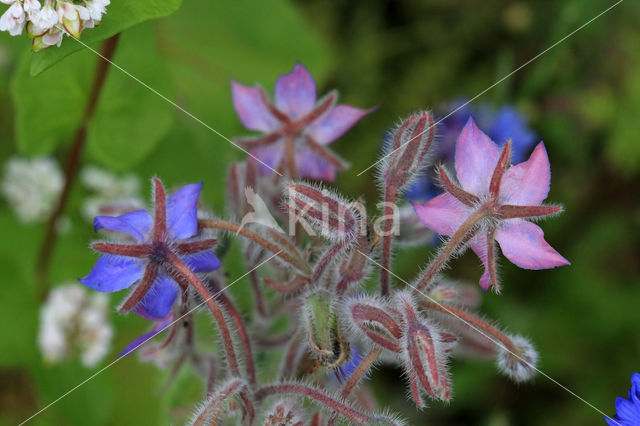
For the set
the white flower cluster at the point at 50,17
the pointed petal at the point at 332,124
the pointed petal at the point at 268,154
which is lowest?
the pointed petal at the point at 268,154

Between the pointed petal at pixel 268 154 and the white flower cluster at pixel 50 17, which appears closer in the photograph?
the white flower cluster at pixel 50 17

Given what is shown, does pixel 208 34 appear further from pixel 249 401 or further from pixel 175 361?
pixel 249 401

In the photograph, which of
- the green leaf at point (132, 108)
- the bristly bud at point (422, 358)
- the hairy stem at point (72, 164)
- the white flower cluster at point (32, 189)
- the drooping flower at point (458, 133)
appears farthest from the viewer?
the white flower cluster at point (32, 189)

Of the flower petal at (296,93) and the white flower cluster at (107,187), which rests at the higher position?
the white flower cluster at (107,187)

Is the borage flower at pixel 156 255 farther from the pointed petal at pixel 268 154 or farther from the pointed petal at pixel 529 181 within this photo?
the pointed petal at pixel 529 181

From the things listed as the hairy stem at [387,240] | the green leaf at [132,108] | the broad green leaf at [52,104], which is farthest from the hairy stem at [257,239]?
the broad green leaf at [52,104]

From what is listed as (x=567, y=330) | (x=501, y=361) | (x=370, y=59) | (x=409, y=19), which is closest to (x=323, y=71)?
(x=370, y=59)
